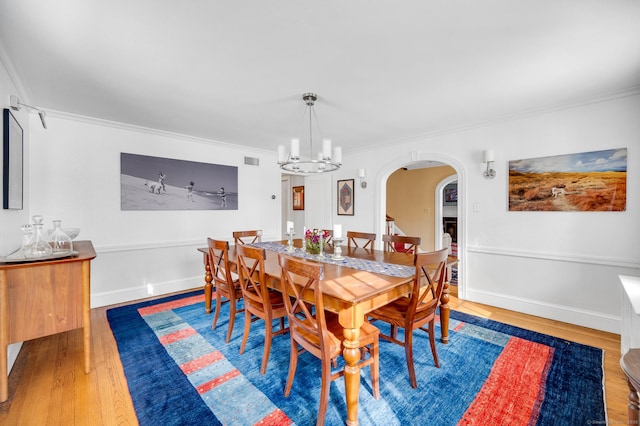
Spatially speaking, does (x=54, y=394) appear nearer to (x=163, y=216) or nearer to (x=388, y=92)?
(x=163, y=216)

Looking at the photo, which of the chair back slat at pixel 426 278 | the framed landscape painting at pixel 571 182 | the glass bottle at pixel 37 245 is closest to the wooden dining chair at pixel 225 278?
the glass bottle at pixel 37 245

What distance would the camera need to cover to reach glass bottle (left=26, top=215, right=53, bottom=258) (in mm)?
1947

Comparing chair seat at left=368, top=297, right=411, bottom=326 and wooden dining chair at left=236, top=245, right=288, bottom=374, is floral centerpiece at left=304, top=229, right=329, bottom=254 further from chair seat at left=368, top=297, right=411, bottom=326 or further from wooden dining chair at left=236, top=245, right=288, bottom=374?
chair seat at left=368, top=297, right=411, bottom=326

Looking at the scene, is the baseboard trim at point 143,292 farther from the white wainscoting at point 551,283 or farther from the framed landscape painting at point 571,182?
the framed landscape painting at point 571,182

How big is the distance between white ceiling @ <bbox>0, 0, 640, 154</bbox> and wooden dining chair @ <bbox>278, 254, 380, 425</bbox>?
4.96ft

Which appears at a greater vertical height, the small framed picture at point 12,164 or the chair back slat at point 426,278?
the small framed picture at point 12,164

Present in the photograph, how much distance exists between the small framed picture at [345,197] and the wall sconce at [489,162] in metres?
2.34

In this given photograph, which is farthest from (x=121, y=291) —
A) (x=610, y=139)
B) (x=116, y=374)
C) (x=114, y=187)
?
(x=610, y=139)

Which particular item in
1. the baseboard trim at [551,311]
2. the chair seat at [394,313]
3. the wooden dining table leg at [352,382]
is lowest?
the baseboard trim at [551,311]

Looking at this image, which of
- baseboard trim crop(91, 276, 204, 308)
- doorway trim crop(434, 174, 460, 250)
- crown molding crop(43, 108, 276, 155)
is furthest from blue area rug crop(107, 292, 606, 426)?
doorway trim crop(434, 174, 460, 250)

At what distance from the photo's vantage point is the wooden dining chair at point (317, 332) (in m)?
1.53

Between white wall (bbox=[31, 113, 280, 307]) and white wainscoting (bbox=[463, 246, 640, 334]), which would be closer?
white wainscoting (bbox=[463, 246, 640, 334])

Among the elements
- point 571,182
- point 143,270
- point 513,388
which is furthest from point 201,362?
point 571,182

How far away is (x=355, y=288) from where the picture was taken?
66.9 inches
